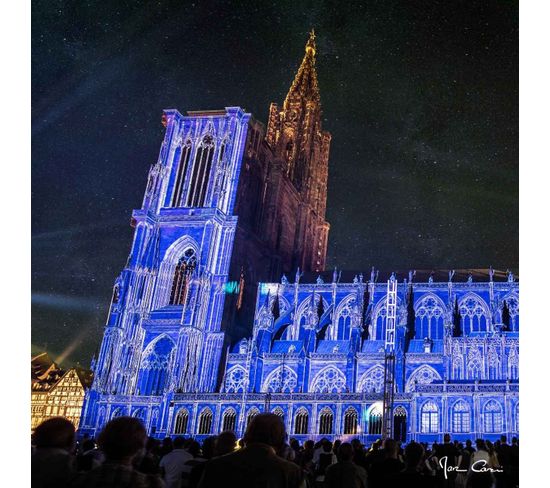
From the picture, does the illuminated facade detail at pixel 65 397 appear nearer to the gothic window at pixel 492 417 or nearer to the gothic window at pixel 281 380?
the gothic window at pixel 281 380

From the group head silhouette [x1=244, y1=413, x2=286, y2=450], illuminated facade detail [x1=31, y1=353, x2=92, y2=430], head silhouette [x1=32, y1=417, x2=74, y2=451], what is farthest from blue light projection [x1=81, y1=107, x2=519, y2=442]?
head silhouette [x1=32, y1=417, x2=74, y2=451]

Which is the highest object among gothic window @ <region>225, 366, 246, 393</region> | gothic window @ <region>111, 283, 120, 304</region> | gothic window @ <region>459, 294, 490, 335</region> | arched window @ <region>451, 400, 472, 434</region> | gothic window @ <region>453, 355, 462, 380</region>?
gothic window @ <region>459, 294, 490, 335</region>

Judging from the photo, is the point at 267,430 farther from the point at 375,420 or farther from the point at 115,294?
the point at 115,294

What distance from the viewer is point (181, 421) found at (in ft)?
133

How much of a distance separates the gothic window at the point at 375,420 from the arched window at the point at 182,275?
17.7 m

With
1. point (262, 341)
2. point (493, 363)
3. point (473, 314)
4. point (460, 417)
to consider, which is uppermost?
point (473, 314)

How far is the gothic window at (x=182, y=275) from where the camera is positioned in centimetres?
4797

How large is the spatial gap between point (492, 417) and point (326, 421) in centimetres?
980

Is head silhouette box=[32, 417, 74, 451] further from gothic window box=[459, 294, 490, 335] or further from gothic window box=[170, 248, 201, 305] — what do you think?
gothic window box=[459, 294, 490, 335]

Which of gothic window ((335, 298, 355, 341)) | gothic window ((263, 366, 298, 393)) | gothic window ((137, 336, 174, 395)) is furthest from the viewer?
gothic window ((335, 298, 355, 341))

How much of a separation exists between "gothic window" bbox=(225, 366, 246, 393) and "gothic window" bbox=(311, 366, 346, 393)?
5.17 m

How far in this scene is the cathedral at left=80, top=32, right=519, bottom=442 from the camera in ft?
124

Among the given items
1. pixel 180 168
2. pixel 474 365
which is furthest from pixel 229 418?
pixel 180 168
